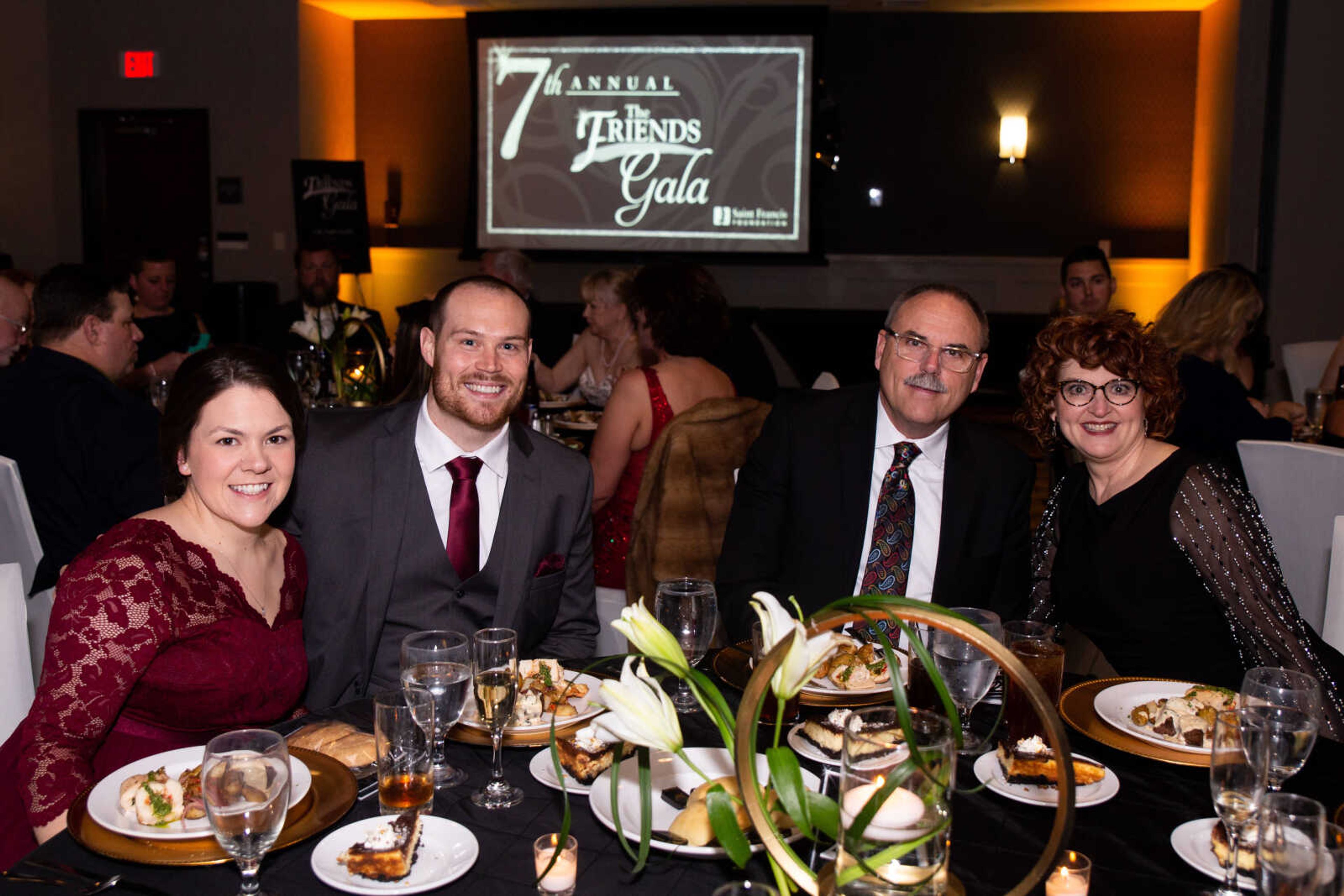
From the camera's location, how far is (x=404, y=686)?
1427 millimetres

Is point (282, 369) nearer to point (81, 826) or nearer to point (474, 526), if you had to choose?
point (474, 526)

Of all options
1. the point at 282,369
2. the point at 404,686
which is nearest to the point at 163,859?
the point at 404,686

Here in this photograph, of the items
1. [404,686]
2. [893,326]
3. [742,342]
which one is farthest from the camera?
[742,342]

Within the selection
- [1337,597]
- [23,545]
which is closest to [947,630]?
[1337,597]

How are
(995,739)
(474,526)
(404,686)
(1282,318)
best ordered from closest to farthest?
1. (404,686)
2. (995,739)
3. (474,526)
4. (1282,318)

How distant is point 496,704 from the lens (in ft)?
4.75

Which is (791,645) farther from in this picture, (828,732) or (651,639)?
(828,732)

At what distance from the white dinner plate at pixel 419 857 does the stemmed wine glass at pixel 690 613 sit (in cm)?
44

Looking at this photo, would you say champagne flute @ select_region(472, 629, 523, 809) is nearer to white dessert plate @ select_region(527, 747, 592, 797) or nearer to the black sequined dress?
white dessert plate @ select_region(527, 747, 592, 797)

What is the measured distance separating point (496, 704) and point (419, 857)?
222 millimetres

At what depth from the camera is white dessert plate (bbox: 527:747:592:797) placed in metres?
1.44

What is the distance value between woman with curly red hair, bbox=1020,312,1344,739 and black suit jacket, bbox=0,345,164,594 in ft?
8.28

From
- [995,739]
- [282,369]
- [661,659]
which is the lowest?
[995,739]

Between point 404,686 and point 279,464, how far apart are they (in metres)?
0.72
